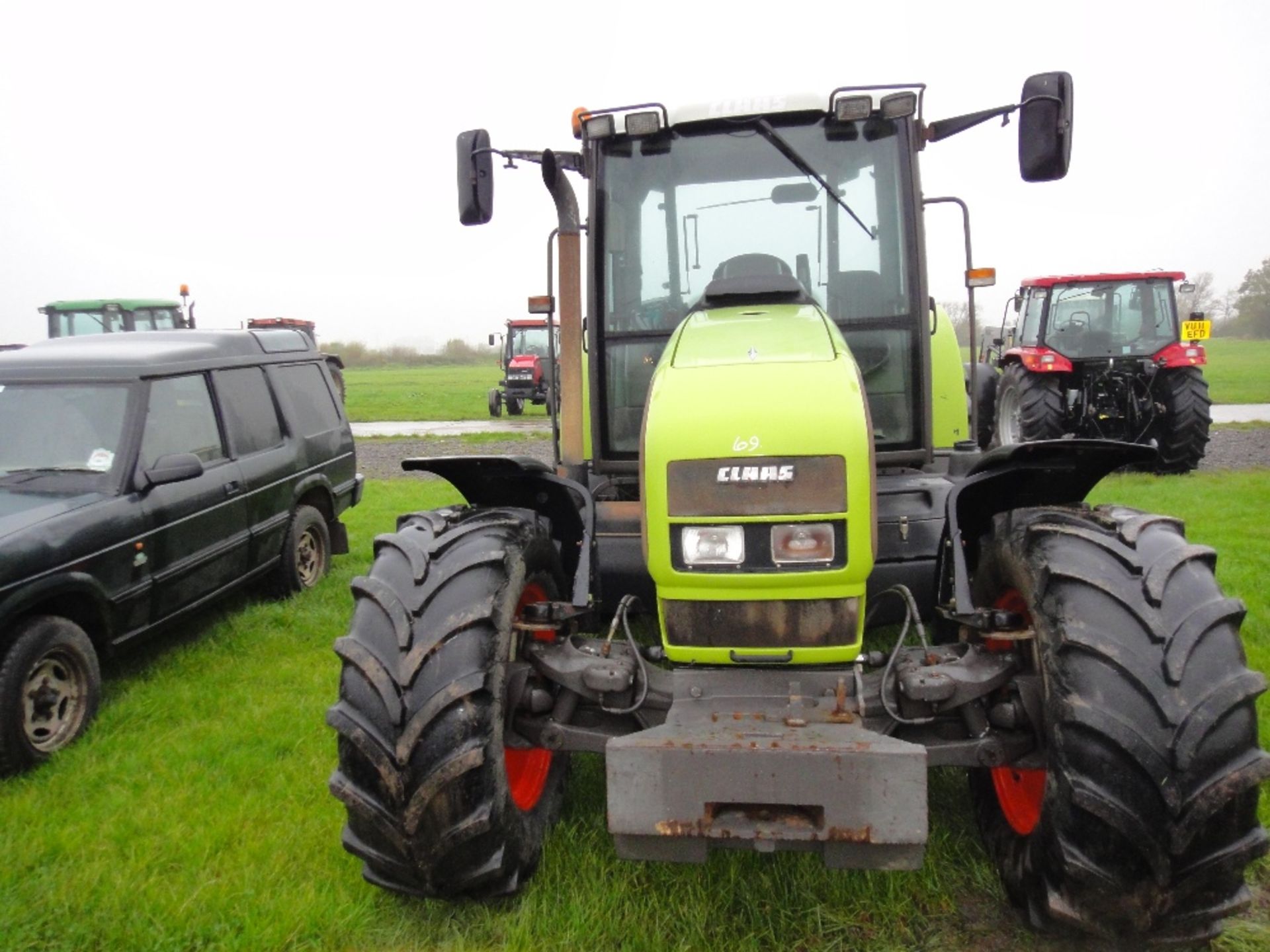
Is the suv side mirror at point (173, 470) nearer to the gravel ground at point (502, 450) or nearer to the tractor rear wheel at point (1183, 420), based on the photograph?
the gravel ground at point (502, 450)

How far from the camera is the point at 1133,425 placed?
1184 cm

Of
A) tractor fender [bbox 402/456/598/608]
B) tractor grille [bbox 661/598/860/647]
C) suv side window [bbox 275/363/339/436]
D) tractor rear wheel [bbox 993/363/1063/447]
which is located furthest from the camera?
tractor rear wheel [bbox 993/363/1063/447]

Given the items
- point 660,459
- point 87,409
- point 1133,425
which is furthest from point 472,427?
point 660,459

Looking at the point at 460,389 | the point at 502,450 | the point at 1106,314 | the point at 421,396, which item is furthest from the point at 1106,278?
the point at 460,389

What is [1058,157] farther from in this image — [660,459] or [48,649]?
[48,649]

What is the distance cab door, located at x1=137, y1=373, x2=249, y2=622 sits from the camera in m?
5.11

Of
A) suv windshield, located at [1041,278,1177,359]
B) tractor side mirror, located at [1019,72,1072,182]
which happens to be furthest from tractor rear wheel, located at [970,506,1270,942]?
suv windshield, located at [1041,278,1177,359]

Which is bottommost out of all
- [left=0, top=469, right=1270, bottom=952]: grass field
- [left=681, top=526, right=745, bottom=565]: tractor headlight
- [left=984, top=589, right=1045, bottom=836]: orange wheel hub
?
[left=0, top=469, right=1270, bottom=952]: grass field

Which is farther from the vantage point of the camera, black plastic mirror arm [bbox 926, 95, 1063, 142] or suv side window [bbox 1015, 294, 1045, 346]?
suv side window [bbox 1015, 294, 1045, 346]

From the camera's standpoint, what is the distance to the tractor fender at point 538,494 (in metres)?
3.42

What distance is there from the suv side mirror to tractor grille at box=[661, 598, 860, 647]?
326 cm

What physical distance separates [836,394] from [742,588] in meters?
0.64

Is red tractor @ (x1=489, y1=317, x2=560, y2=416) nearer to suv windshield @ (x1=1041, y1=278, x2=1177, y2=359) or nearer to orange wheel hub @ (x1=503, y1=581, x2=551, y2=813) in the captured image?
suv windshield @ (x1=1041, y1=278, x2=1177, y2=359)

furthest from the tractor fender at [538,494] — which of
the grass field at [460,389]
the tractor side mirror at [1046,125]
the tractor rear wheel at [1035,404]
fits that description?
the grass field at [460,389]
